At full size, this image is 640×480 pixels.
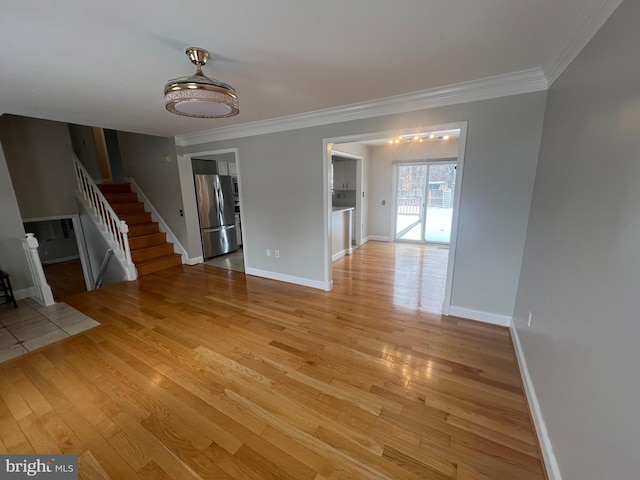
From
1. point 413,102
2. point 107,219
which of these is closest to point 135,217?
point 107,219

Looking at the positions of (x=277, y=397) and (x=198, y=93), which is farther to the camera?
(x=277, y=397)

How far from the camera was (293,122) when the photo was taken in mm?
3363

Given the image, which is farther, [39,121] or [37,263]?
[39,121]

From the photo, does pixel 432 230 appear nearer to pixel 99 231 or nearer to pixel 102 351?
pixel 102 351

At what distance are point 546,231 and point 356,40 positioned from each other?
73.6 inches

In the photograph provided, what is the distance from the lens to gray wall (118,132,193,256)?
461 centimetres

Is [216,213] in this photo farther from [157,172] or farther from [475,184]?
[475,184]

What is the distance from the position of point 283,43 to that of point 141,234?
4666mm

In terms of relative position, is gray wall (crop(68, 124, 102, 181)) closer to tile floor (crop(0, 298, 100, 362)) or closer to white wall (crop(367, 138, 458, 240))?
tile floor (crop(0, 298, 100, 362))

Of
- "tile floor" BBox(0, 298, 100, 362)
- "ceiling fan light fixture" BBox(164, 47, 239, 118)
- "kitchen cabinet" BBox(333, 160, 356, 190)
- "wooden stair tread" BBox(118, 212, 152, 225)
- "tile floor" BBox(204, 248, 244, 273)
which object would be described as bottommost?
"tile floor" BBox(204, 248, 244, 273)

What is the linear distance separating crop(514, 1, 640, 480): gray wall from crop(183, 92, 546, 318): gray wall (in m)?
0.50

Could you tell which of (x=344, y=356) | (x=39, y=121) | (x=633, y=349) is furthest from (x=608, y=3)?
(x=39, y=121)

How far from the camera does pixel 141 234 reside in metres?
4.80

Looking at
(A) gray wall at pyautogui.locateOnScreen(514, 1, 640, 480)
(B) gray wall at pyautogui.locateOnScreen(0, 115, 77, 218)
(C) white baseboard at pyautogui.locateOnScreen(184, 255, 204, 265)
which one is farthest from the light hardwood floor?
(B) gray wall at pyautogui.locateOnScreen(0, 115, 77, 218)
